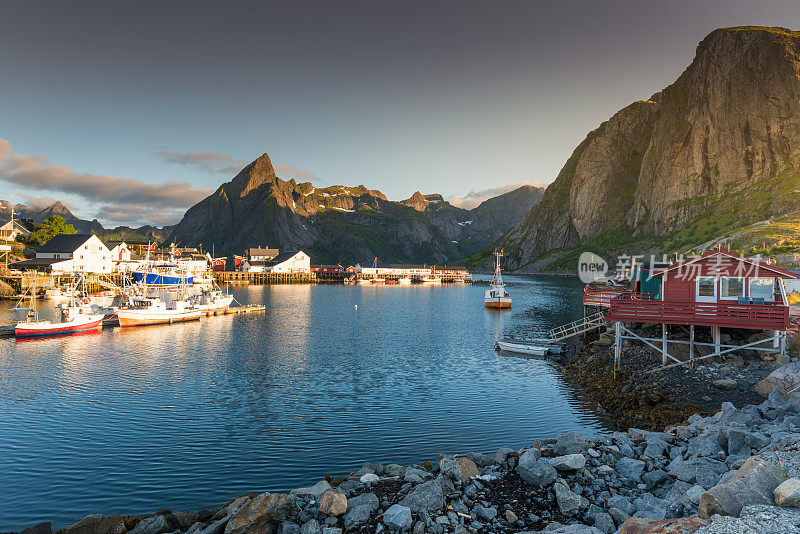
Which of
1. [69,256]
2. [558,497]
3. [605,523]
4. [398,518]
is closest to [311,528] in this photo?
[398,518]

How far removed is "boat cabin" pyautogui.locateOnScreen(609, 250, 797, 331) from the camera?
103 ft

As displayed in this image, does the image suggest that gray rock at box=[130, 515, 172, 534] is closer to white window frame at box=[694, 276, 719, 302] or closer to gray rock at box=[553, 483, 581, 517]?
gray rock at box=[553, 483, 581, 517]

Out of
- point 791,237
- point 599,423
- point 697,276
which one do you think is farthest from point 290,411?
point 791,237

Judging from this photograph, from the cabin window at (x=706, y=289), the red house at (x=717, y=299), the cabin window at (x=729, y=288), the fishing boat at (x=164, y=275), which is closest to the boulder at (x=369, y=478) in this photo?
the red house at (x=717, y=299)

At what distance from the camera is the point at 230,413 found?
28.9m

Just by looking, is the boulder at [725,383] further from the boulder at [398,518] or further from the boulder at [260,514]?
the boulder at [260,514]

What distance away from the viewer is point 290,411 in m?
29.5

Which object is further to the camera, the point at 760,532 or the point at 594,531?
the point at 594,531

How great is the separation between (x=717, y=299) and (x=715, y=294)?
15.6 inches

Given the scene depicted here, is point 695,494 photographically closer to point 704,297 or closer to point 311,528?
point 311,528

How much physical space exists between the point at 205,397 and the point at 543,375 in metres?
28.0

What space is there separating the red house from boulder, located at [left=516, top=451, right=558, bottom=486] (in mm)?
22659

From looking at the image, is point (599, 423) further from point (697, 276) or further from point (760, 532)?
point (760, 532)

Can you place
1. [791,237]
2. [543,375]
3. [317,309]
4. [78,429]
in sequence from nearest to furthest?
[78,429] < [543,375] < [317,309] < [791,237]
